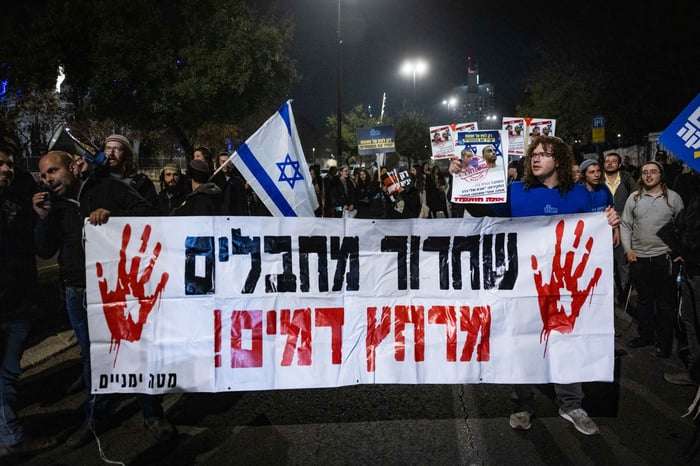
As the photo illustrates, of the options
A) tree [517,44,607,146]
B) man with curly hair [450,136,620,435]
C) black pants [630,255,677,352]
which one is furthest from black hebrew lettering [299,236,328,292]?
tree [517,44,607,146]

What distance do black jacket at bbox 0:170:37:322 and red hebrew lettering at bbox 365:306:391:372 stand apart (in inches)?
88.3

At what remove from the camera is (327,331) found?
3941 mm

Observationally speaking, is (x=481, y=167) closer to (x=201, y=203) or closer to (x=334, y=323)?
(x=334, y=323)

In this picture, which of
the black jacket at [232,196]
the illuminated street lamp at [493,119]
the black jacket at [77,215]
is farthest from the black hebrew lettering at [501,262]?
the illuminated street lamp at [493,119]

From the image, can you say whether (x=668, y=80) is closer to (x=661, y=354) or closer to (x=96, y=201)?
(x=661, y=354)

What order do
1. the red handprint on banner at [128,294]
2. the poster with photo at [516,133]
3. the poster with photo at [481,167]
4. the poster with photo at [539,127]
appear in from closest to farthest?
the red handprint on banner at [128,294] < the poster with photo at [481,167] < the poster with photo at [539,127] < the poster with photo at [516,133]

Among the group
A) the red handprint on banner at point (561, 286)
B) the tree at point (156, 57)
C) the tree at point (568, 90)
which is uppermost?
the tree at point (568, 90)

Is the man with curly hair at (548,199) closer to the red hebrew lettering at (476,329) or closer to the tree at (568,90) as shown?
the red hebrew lettering at (476,329)

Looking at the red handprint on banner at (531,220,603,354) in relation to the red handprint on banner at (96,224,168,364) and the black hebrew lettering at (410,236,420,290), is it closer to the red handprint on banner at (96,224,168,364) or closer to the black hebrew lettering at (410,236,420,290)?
the black hebrew lettering at (410,236,420,290)

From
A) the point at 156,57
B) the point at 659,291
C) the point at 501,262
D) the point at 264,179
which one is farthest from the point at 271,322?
the point at 156,57

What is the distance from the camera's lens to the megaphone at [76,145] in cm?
383

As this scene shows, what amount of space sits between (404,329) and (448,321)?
0.32 metres

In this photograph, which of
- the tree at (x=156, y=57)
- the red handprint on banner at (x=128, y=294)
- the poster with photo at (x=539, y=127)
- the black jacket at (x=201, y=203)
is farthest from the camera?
the tree at (x=156, y=57)

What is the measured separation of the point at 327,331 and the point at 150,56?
13.5 metres
